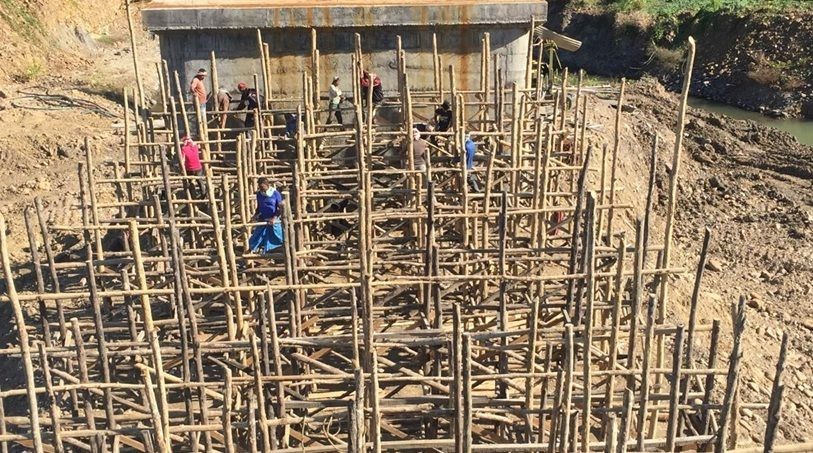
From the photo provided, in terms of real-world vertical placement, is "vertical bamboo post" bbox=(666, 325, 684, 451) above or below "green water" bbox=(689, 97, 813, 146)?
above

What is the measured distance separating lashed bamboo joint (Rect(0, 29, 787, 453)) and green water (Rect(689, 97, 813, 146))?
673 inches

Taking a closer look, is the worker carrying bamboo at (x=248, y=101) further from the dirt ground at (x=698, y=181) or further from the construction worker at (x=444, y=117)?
the dirt ground at (x=698, y=181)

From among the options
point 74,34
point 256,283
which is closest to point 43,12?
point 74,34

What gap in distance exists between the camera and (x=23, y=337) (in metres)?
5.87

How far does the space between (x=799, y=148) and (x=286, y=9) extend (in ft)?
50.6

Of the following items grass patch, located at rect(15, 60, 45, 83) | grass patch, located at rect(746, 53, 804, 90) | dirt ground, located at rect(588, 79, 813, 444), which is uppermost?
grass patch, located at rect(15, 60, 45, 83)

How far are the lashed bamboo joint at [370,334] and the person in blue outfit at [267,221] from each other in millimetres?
183

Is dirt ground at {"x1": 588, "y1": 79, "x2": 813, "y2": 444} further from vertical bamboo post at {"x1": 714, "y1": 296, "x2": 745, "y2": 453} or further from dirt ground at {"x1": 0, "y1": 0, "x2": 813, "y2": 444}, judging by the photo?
vertical bamboo post at {"x1": 714, "y1": 296, "x2": 745, "y2": 453}

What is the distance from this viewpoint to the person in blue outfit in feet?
29.0

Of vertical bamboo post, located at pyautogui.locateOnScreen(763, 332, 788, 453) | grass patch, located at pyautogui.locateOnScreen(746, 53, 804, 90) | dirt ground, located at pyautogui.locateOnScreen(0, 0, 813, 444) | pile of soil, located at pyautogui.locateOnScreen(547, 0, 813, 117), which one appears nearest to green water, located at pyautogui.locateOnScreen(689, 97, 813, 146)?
pile of soil, located at pyautogui.locateOnScreen(547, 0, 813, 117)

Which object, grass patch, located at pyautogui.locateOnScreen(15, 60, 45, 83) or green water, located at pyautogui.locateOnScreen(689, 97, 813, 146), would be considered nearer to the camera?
grass patch, located at pyautogui.locateOnScreen(15, 60, 45, 83)

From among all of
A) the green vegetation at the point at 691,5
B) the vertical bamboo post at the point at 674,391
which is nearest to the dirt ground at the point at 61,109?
the vertical bamboo post at the point at 674,391

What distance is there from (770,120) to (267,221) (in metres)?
23.7

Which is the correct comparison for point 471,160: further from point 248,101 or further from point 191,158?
point 248,101
